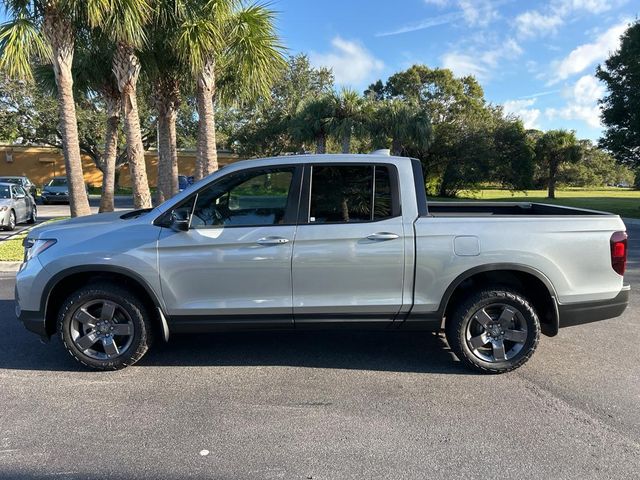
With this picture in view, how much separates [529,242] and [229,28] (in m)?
9.98

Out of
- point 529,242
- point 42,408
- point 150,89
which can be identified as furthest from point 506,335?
point 150,89

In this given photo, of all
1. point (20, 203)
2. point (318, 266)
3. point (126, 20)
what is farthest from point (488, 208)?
point (20, 203)

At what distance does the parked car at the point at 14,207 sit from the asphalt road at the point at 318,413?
35.4ft

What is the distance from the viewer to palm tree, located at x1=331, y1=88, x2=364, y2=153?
82.2 ft

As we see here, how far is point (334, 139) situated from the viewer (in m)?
26.0

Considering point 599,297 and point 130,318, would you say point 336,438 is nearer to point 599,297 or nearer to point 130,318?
point 130,318

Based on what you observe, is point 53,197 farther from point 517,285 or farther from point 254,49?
point 517,285

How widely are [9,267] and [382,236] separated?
7.84 meters

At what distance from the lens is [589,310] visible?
13.3ft

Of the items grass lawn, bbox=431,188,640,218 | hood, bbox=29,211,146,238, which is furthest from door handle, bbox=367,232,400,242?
grass lawn, bbox=431,188,640,218

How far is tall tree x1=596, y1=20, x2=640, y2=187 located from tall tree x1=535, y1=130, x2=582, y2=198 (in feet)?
54.3

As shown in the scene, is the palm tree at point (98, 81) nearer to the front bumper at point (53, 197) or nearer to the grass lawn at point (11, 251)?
the grass lawn at point (11, 251)

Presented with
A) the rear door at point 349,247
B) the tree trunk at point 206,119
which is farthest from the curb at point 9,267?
the rear door at point 349,247

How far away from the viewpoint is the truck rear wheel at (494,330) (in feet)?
13.2
